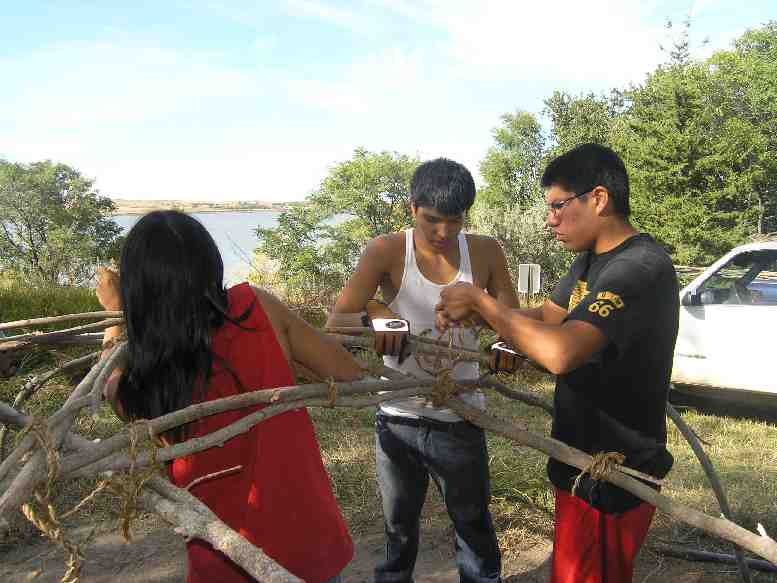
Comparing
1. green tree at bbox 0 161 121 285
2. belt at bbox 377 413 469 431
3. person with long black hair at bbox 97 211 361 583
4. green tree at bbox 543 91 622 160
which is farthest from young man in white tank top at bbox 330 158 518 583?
green tree at bbox 543 91 622 160

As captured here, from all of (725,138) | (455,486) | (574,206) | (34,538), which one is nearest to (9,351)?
(455,486)

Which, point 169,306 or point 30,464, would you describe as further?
point 169,306

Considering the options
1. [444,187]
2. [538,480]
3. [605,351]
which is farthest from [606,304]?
[538,480]

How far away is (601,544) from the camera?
1764 millimetres

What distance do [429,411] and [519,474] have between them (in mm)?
2072

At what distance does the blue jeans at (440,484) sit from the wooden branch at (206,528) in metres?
1.40

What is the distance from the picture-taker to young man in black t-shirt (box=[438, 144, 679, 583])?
63.2 inches

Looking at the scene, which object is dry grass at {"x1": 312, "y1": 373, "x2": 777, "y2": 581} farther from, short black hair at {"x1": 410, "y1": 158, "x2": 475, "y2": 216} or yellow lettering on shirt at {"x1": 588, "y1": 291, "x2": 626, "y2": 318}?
yellow lettering on shirt at {"x1": 588, "y1": 291, "x2": 626, "y2": 318}

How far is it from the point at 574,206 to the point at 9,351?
1732 mm

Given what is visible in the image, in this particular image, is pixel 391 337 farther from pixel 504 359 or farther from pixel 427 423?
pixel 427 423

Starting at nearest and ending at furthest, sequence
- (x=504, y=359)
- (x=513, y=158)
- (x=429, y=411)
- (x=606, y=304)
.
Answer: (x=606, y=304), (x=504, y=359), (x=429, y=411), (x=513, y=158)

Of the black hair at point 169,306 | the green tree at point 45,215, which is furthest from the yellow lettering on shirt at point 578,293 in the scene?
the green tree at point 45,215

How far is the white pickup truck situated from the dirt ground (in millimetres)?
2688

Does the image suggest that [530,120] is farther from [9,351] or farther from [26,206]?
[9,351]
